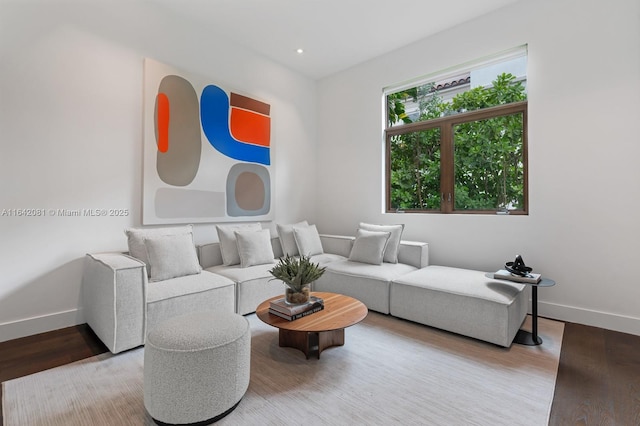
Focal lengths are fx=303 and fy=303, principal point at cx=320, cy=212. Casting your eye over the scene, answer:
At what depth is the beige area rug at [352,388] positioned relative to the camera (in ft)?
5.17

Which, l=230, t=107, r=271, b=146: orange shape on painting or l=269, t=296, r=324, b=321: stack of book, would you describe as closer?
l=269, t=296, r=324, b=321: stack of book

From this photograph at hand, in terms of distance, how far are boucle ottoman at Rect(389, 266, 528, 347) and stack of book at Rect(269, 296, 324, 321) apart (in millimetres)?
983

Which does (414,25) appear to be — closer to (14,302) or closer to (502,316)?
(502,316)

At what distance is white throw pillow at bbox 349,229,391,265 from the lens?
3471 mm

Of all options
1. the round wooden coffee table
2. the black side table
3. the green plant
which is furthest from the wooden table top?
the black side table

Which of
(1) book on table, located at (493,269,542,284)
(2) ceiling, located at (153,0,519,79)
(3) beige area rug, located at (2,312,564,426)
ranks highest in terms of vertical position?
(2) ceiling, located at (153,0,519,79)

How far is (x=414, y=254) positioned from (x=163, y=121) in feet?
10.3

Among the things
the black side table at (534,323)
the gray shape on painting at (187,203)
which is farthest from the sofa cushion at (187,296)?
the black side table at (534,323)

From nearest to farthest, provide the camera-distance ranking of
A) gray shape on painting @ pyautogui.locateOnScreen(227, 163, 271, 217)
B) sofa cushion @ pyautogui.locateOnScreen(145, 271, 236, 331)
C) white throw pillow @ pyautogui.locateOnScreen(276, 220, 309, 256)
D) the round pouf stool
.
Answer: the round pouf stool < sofa cushion @ pyautogui.locateOnScreen(145, 271, 236, 331) < gray shape on painting @ pyautogui.locateOnScreen(227, 163, 271, 217) < white throw pillow @ pyautogui.locateOnScreen(276, 220, 309, 256)

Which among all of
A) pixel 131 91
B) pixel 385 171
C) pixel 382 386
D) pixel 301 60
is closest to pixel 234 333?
pixel 382 386

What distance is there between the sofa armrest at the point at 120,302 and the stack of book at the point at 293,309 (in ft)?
3.23

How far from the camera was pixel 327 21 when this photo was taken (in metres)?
3.50

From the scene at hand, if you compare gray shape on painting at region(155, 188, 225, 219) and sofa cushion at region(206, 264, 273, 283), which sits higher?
gray shape on painting at region(155, 188, 225, 219)

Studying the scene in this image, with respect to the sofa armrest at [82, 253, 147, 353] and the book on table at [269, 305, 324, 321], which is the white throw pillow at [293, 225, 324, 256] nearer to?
the book on table at [269, 305, 324, 321]
